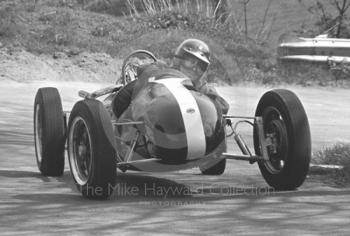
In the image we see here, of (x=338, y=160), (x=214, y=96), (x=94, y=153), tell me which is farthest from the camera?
(x=338, y=160)

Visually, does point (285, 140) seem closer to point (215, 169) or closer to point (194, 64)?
point (194, 64)

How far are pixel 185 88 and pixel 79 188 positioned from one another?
1.18 metres

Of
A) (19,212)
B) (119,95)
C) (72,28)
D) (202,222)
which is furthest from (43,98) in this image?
(72,28)

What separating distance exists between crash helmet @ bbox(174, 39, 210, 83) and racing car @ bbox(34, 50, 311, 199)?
328 mm

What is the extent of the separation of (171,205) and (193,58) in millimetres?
1528

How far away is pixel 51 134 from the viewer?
9289 mm

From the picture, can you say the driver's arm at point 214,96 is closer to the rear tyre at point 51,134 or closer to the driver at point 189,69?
the driver at point 189,69

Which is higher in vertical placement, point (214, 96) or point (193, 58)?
point (193, 58)

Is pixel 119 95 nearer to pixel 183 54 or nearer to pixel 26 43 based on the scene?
pixel 183 54

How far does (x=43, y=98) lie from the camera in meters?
9.62

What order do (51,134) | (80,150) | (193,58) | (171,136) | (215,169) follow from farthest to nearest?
(215,169) → (51,134) → (193,58) → (80,150) → (171,136)

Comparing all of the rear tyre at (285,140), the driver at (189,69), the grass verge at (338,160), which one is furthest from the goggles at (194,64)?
the grass verge at (338,160)

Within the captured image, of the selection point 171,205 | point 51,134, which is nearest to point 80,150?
point 51,134

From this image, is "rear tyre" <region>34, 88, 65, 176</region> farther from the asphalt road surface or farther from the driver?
the driver
